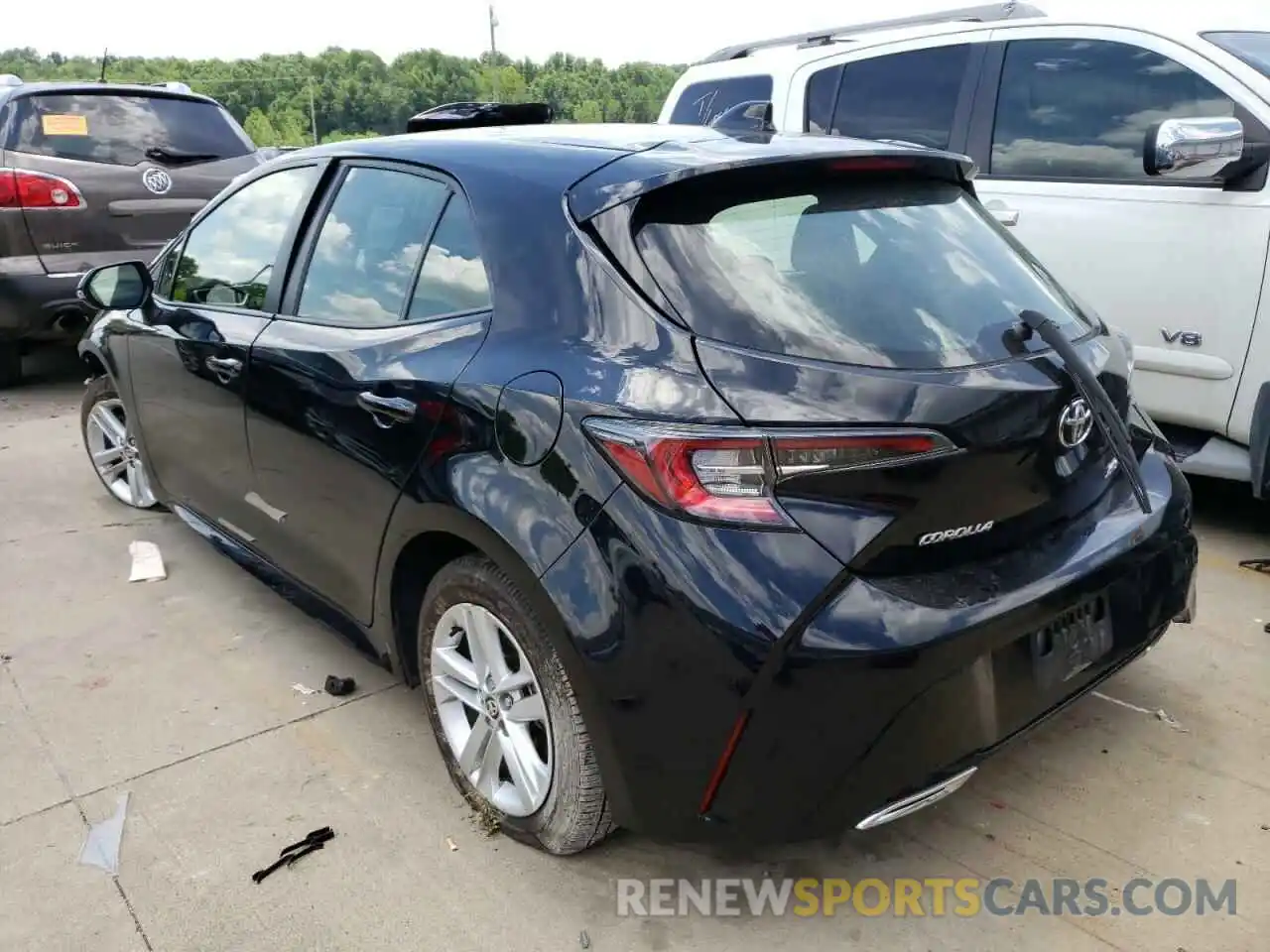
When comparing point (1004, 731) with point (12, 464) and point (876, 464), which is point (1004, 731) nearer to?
point (876, 464)

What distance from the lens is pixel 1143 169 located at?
409 centimetres

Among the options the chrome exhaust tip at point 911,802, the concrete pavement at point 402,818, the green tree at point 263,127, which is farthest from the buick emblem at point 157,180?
the green tree at point 263,127

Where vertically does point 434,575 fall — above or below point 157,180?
below

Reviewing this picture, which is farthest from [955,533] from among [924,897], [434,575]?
[434,575]

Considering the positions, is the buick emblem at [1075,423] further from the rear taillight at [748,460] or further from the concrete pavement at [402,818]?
the concrete pavement at [402,818]

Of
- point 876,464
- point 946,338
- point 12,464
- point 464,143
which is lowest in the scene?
point 12,464

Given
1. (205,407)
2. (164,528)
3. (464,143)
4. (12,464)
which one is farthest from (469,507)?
(12,464)

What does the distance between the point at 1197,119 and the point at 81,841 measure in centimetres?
424

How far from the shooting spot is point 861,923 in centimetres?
227

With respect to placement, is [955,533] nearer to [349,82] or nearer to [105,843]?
[105,843]

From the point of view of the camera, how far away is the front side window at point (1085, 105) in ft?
13.6

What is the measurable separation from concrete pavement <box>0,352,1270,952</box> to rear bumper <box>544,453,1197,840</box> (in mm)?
425

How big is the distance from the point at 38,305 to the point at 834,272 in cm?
580

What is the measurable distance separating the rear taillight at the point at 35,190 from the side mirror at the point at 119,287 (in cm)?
285
